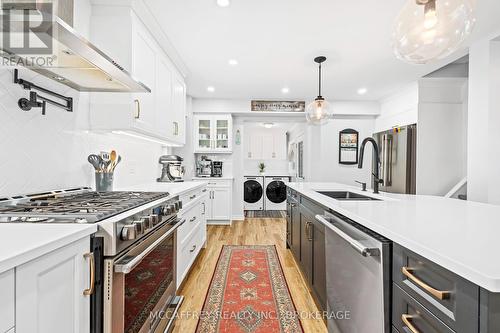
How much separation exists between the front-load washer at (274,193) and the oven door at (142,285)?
177 inches

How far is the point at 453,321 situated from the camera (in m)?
0.65

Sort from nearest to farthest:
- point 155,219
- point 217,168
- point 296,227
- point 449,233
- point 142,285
→ 1. point 449,233
2. point 142,285
3. point 155,219
4. point 296,227
5. point 217,168

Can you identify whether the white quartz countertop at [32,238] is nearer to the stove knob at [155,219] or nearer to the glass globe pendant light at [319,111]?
the stove knob at [155,219]

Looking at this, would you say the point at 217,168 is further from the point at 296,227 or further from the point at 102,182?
the point at 102,182

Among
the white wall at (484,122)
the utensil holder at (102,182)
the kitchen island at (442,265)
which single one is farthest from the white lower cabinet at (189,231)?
the white wall at (484,122)

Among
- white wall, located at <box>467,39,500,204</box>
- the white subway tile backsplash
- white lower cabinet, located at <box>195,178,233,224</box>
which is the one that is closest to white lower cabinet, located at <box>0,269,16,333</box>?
the white subway tile backsplash

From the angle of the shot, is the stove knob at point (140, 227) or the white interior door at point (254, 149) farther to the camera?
the white interior door at point (254, 149)

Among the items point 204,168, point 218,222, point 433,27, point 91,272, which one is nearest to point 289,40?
point 433,27

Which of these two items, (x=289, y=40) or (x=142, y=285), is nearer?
(x=142, y=285)

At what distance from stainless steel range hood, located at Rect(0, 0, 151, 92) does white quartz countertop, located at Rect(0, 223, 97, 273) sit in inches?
29.6

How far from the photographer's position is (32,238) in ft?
2.42

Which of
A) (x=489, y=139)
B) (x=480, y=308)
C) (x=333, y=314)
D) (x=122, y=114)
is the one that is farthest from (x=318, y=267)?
(x=489, y=139)

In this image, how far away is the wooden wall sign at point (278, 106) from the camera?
475cm

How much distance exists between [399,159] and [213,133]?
10.6 feet
